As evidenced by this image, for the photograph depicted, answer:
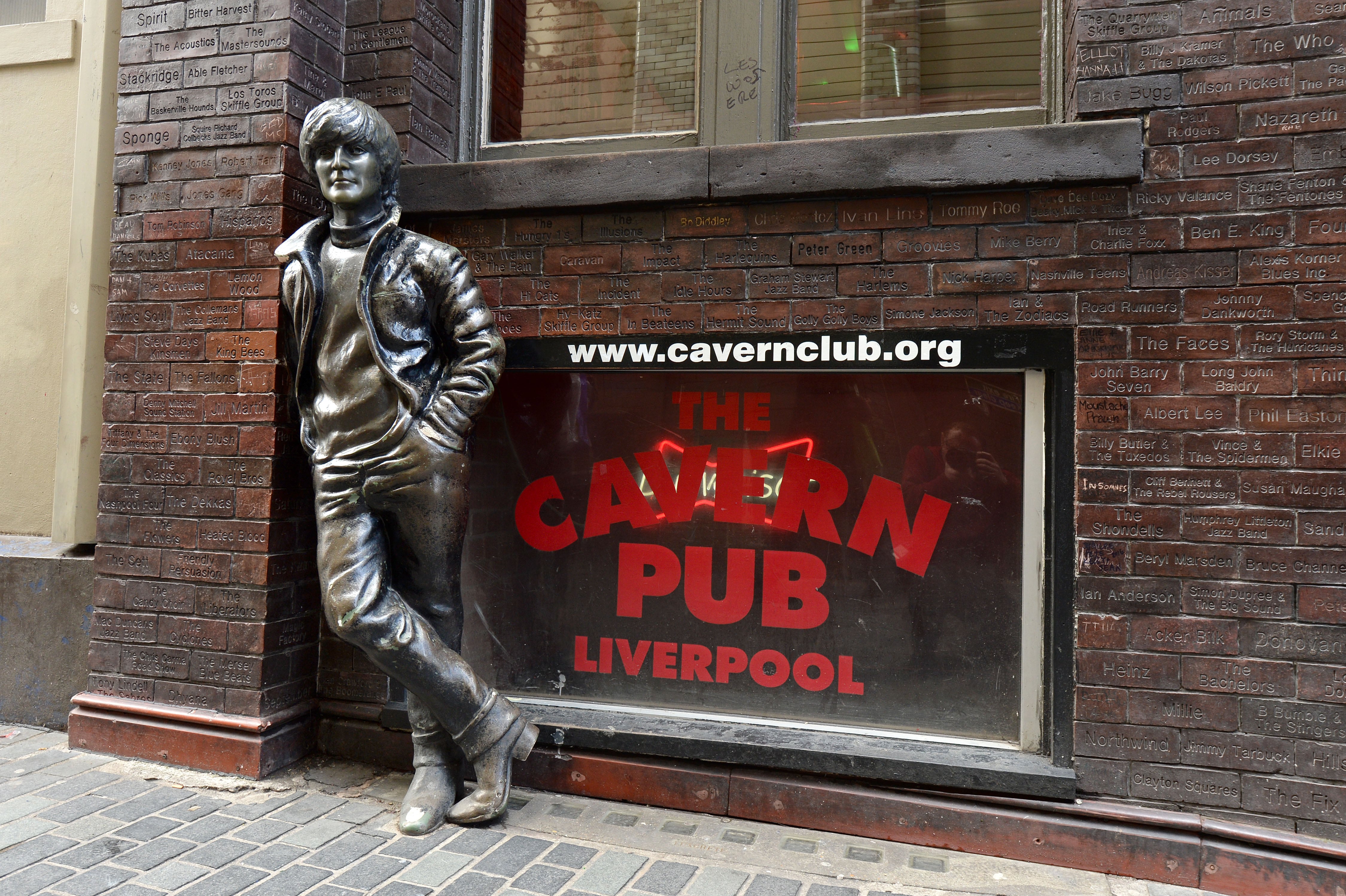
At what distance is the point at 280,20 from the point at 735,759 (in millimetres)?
3795

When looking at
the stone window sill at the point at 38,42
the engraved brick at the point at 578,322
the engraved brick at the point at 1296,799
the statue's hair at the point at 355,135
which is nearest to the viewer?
the engraved brick at the point at 1296,799

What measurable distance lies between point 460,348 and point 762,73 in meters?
1.91

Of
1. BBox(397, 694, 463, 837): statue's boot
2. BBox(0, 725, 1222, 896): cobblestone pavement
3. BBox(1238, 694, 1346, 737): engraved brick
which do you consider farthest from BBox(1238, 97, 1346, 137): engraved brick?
BBox(397, 694, 463, 837): statue's boot

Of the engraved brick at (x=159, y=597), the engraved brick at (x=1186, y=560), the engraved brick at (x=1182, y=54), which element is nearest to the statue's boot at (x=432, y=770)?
the engraved brick at (x=159, y=597)

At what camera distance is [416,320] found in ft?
10.7

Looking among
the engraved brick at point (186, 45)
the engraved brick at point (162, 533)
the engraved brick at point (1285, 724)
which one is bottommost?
the engraved brick at point (1285, 724)

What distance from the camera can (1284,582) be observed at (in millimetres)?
2957

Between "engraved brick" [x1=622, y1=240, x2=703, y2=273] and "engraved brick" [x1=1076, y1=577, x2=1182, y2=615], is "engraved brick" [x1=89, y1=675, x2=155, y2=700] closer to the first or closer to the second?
"engraved brick" [x1=622, y1=240, x2=703, y2=273]

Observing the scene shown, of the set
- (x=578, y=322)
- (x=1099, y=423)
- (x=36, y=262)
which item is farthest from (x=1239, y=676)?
(x=36, y=262)

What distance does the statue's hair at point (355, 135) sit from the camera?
10.4 ft

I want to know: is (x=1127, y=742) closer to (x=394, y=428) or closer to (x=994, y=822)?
(x=994, y=822)

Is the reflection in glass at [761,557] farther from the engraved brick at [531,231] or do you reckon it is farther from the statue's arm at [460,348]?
the statue's arm at [460,348]

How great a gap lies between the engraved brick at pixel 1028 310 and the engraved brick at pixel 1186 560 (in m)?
0.90

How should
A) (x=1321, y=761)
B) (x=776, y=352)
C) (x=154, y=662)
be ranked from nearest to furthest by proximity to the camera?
(x=1321, y=761)
(x=776, y=352)
(x=154, y=662)
